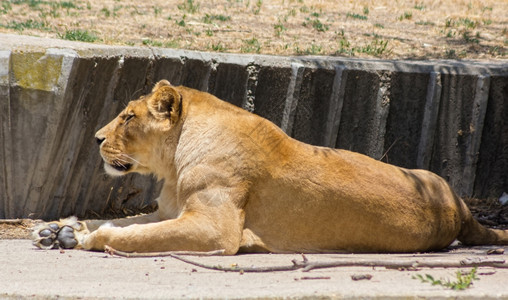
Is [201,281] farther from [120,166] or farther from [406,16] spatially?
[406,16]

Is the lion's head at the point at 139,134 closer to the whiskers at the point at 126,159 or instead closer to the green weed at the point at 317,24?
the whiskers at the point at 126,159

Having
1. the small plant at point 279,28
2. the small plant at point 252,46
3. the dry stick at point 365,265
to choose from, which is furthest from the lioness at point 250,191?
the small plant at point 279,28

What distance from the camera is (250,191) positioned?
5719 mm

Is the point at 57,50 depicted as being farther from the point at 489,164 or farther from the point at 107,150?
the point at 489,164

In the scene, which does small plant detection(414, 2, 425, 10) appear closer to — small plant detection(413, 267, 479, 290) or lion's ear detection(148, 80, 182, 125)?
lion's ear detection(148, 80, 182, 125)

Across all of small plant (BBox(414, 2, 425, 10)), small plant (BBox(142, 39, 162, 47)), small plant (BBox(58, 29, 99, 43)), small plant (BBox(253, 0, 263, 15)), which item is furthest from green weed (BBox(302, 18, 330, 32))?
small plant (BBox(58, 29, 99, 43))

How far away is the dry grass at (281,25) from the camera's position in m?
9.01

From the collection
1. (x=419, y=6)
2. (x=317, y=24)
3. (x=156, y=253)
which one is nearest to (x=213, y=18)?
(x=317, y=24)

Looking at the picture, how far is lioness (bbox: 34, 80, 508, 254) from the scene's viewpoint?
5598 mm

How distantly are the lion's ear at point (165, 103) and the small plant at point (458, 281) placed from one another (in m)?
2.17

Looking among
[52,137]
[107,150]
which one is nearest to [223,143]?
[107,150]

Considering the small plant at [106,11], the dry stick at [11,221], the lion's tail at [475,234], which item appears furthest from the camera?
the small plant at [106,11]

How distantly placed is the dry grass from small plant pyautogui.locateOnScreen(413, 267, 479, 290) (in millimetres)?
4576

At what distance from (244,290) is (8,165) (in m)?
3.14
